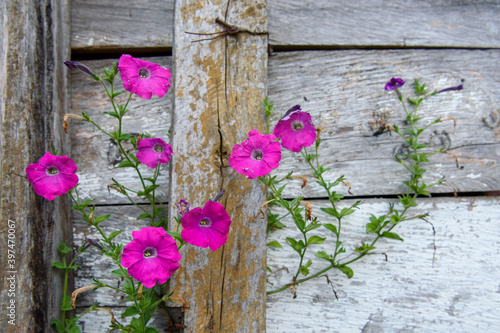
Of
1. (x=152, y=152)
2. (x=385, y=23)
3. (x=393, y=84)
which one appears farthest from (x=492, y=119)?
(x=152, y=152)

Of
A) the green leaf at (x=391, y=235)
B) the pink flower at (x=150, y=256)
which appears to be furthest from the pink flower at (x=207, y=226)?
the green leaf at (x=391, y=235)

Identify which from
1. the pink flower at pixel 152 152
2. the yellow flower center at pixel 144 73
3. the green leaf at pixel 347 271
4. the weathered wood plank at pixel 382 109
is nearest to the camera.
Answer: the yellow flower center at pixel 144 73

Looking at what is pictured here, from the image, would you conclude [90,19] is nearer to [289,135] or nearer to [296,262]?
[289,135]

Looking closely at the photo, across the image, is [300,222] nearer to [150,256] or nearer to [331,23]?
[150,256]

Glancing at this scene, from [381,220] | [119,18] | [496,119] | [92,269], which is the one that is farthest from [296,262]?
[119,18]

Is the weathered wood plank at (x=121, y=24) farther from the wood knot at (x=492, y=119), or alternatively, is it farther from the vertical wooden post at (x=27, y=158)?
the wood knot at (x=492, y=119)

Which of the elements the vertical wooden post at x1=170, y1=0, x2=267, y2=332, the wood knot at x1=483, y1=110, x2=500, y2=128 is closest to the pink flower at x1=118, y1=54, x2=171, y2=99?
the vertical wooden post at x1=170, y1=0, x2=267, y2=332
